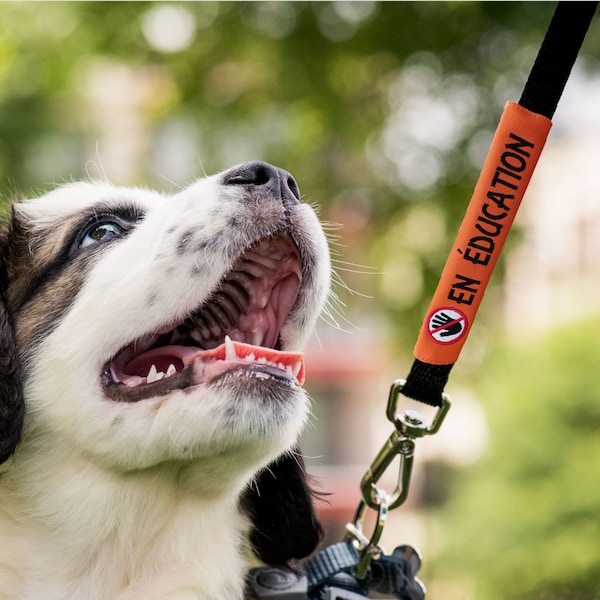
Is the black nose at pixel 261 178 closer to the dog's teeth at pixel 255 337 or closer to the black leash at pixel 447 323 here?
the dog's teeth at pixel 255 337

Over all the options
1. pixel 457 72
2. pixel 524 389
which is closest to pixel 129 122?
pixel 457 72

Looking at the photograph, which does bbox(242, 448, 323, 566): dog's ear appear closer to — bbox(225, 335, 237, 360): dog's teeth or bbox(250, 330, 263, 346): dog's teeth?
bbox(250, 330, 263, 346): dog's teeth

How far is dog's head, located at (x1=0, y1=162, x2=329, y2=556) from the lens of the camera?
2.73 meters

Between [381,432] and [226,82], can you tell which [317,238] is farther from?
[381,432]

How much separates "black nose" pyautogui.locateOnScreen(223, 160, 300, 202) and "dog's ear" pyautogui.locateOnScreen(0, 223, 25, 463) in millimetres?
902

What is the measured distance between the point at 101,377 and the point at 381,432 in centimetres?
2801

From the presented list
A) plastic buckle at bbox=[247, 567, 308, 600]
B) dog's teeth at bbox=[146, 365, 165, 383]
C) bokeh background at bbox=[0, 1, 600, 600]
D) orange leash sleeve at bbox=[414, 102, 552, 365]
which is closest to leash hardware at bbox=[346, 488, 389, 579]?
plastic buckle at bbox=[247, 567, 308, 600]

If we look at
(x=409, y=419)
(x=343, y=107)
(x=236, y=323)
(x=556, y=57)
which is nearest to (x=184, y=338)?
(x=236, y=323)

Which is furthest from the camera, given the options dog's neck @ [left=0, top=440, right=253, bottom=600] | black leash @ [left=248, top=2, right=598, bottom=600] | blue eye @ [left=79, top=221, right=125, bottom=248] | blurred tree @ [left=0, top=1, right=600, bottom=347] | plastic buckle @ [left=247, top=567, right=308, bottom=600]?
blurred tree @ [left=0, top=1, right=600, bottom=347]

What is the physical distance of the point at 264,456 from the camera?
9.16 ft

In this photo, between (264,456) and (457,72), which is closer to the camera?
(264,456)

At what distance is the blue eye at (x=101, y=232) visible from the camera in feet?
11.0

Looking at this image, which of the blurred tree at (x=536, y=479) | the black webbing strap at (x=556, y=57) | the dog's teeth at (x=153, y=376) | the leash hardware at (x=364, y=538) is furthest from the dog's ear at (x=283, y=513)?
the blurred tree at (x=536, y=479)

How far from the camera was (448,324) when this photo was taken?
284 cm
